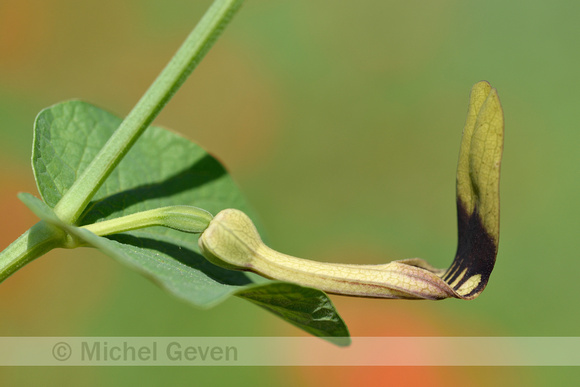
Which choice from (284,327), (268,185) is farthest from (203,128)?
(284,327)

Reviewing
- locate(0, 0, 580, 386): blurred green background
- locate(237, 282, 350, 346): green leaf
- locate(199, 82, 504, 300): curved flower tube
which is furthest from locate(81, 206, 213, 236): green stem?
locate(0, 0, 580, 386): blurred green background

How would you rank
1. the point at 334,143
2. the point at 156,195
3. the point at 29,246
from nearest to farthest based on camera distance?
the point at 29,246
the point at 156,195
the point at 334,143

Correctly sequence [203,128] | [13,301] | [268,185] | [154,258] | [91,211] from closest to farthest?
[154,258]
[91,211]
[13,301]
[268,185]
[203,128]

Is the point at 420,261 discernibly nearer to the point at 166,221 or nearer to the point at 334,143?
the point at 166,221

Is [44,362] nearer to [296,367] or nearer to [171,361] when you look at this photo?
[171,361]

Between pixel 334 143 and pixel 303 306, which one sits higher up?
pixel 334 143

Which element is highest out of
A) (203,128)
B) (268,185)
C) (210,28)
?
(203,128)

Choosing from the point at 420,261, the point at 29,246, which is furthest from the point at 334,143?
the point at 29,246

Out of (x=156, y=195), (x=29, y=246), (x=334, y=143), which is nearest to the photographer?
(x=29, y=246)
